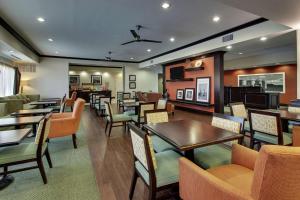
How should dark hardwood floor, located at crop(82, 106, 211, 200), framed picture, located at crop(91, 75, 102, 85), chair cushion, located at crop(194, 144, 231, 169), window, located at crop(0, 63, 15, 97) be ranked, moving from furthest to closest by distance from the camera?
framed picture, located at crop(91, 75, 102, 85), window, located at crop(0, 63, 15, 97), dark hardwood floor, located at crop(82, 106, 211, 200), chair cushion, located at crop(194, 144, 231, 169)

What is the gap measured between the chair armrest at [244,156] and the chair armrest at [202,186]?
674mm

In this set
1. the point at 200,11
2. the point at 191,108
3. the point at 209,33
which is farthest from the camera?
the point at 191,108

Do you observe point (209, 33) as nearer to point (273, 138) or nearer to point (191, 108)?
point (191, 108)

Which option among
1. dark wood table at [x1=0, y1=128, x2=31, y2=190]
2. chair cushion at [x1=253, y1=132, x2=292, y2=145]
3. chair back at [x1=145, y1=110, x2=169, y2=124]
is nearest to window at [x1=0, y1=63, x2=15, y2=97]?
dark wood table at [x1=0, y1=128, x2=31, y2=190]

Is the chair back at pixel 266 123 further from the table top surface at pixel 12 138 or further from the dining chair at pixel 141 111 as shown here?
the table top surface at pixel 12 138

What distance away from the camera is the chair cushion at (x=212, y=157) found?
5.97ft

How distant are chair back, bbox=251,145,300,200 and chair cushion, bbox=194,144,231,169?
0.93 m

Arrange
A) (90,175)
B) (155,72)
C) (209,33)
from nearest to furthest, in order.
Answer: (90,175)
(209,33)
(155,72)

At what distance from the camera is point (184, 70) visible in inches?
339

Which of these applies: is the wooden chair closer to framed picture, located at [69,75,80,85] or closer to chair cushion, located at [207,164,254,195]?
chair cushion, located at [207,164,254,195]

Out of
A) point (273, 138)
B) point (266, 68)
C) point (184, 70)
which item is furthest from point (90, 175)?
point (266, 68)

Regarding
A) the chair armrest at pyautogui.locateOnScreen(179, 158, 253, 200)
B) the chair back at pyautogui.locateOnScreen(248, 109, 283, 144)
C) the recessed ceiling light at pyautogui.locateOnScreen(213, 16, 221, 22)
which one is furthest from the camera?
the recessed ceiling light at pyautogui.locateOnScreen(213, 16, 221, 22)

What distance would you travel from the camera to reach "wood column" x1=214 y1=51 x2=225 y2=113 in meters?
6.56

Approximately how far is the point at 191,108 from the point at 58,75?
7.67 meters
